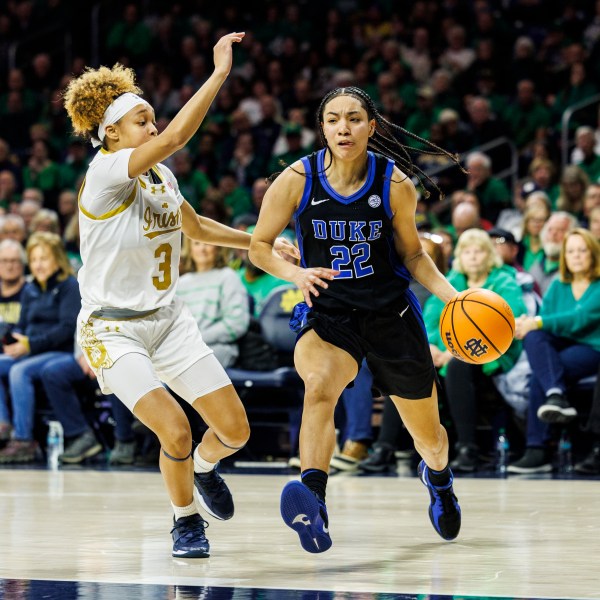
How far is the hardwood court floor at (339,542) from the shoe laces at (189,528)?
95mm

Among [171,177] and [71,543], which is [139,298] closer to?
[171,177]

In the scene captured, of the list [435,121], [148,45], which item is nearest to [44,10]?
[148,45]

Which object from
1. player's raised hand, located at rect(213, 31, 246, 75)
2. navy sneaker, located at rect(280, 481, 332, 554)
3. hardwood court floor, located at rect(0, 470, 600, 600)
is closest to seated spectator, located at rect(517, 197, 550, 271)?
hardwood court floor, located at rect(0, 470, 600, 600)

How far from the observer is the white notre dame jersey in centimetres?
452

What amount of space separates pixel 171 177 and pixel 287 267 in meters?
0.68

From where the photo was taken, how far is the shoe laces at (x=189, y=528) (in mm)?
4488

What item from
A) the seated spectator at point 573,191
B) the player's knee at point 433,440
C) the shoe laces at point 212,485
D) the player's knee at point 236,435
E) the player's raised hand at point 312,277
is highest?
the seated spectator at point 573,191

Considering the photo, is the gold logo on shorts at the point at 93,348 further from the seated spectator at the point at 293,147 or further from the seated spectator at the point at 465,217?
the seated spectator at the point at 293,147

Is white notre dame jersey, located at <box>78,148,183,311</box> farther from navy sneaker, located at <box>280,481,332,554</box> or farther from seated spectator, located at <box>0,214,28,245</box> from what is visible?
seated spectator, located at <box>0,214,28,245</box>

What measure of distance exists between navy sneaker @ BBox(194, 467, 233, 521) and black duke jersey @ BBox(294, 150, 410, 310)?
34.5 inches

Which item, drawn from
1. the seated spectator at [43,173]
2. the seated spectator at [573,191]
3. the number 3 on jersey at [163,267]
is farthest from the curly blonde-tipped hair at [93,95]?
the seated spectator at [43,173]

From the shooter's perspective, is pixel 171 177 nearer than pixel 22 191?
Yes

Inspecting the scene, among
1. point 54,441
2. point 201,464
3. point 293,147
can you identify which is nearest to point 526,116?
point 293,147

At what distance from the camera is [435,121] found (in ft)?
39.6
